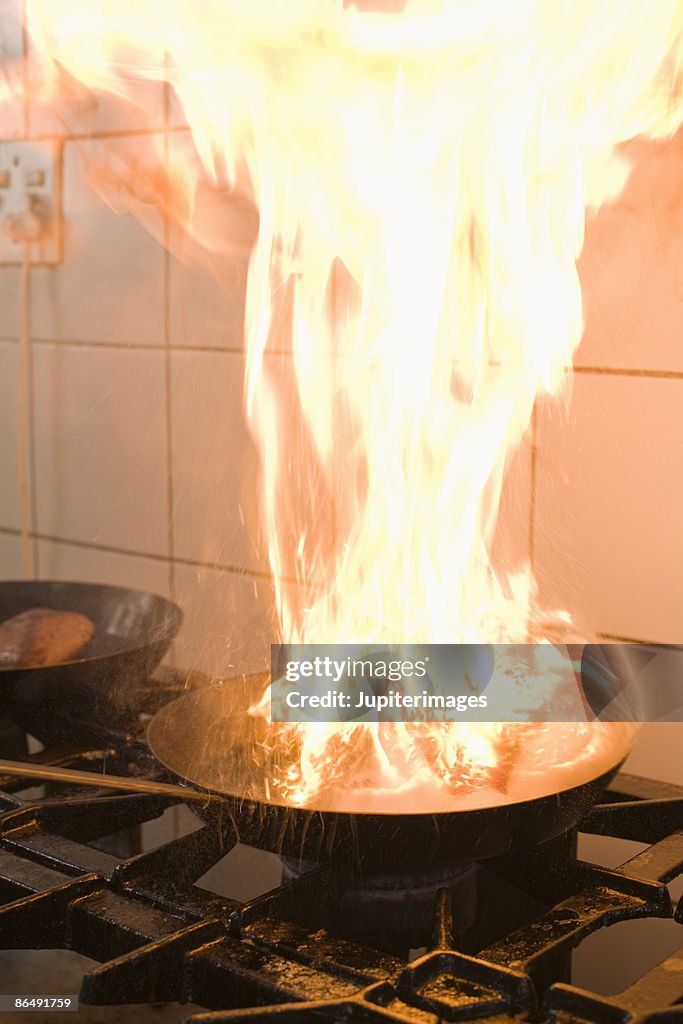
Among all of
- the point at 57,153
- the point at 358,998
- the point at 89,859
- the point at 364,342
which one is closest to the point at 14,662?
the point at 89,859

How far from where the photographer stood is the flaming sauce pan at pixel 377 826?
678 millimetres

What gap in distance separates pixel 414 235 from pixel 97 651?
0.50m

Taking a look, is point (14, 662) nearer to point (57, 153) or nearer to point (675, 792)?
point (675, 792)

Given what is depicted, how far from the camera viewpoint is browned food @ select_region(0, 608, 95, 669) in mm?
1040

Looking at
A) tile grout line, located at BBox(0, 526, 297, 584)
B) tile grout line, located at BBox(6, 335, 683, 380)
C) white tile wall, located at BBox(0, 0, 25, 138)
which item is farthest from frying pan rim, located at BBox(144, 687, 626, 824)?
white tile wall, located at BBox(0, 0, 25, 138)

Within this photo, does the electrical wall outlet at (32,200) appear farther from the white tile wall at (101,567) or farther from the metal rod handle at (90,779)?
the metal rod handle at (90,779)

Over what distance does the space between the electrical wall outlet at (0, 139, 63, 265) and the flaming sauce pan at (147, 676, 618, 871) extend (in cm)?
85

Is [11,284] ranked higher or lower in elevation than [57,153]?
lower

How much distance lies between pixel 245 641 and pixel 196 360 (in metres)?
0.32

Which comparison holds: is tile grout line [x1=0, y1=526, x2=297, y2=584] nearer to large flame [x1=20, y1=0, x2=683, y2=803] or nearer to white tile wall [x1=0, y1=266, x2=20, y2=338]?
large flame [x1=20, y1=0, x2=683, y2=803]

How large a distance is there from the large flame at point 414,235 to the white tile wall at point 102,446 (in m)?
0.23

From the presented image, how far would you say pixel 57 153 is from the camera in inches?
55.2

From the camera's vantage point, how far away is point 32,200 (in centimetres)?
144

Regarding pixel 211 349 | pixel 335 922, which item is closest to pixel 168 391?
pixel 211 349
